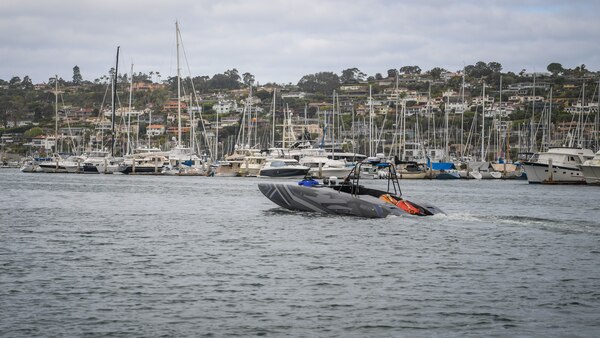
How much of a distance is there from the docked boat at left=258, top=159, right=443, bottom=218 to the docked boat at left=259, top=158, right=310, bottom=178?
54.1m

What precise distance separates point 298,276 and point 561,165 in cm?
7277

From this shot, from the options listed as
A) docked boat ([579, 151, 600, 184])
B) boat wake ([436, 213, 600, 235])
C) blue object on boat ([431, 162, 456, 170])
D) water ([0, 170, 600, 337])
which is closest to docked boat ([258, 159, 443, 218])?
water ([0, 170, 600, 337])

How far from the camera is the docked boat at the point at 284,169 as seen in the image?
9925cm

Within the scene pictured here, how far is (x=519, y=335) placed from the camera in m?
17.2

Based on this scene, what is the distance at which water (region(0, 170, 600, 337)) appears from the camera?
711 inches

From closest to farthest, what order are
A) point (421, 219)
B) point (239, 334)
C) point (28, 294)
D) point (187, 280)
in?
point (239, 334) < point (28, 294) < point (187, 280) < point (421, 219)

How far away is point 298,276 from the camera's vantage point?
2395 centimetres

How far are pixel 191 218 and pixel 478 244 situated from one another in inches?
668

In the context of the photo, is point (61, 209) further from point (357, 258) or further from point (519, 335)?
point (519, 335)

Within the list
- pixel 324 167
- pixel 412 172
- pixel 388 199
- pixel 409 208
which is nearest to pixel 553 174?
pixel 412 172

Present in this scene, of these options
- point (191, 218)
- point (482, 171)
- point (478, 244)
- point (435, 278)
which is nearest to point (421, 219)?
point (478, 244)

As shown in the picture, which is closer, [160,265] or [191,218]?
[160,265]

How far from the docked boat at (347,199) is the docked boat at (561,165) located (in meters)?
53.6

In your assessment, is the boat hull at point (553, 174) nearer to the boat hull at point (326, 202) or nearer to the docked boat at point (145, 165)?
the docked boat at point (145, 165)
